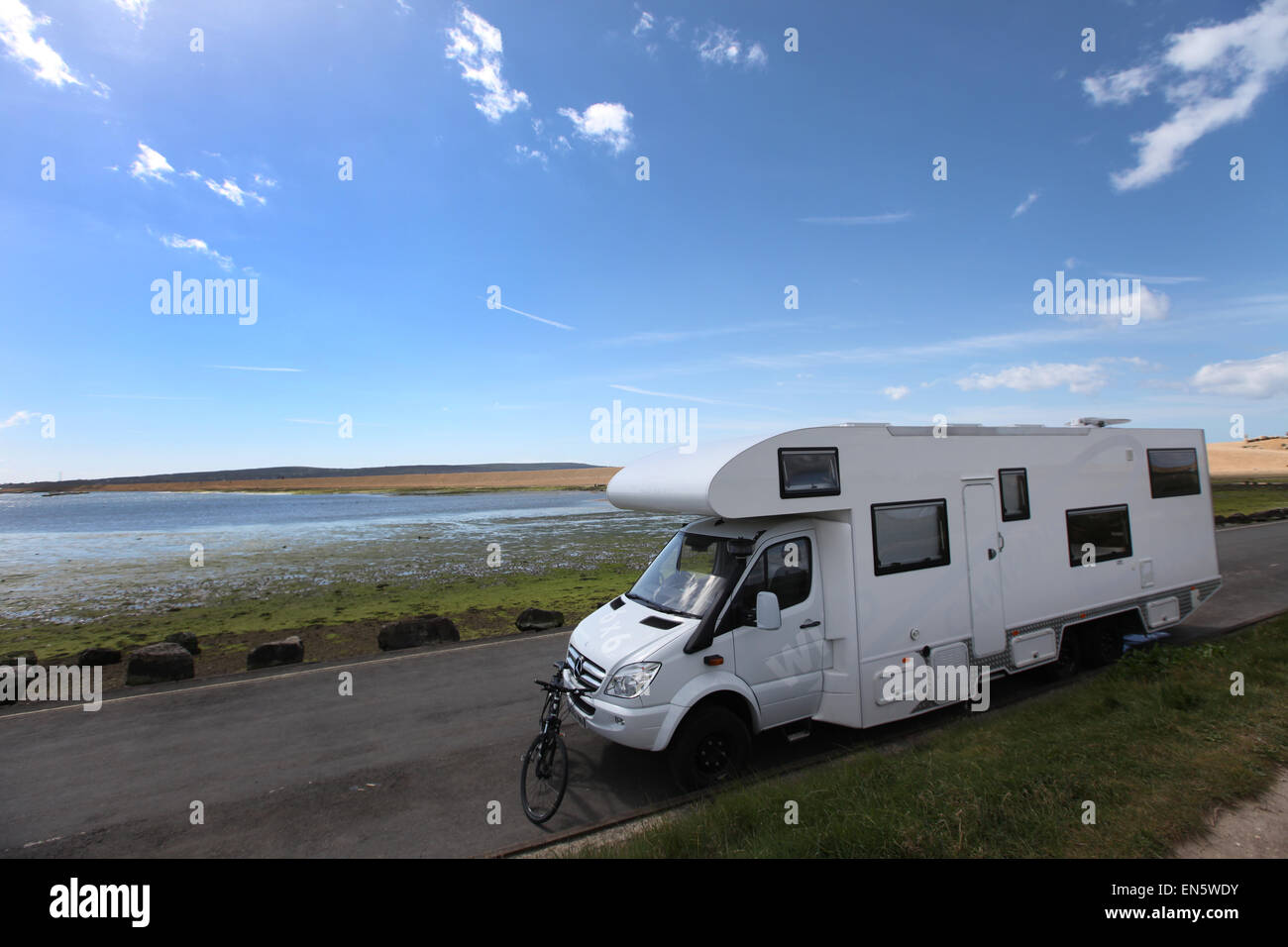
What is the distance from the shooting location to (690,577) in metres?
6.58

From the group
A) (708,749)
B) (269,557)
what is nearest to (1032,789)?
(708,749)

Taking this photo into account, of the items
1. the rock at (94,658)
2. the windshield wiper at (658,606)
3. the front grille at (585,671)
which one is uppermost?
the windshield wiper at (658,606)

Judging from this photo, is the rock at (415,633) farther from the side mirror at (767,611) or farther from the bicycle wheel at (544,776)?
the side mirror at (767,611)

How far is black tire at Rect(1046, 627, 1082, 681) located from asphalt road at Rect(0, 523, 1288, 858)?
46cm

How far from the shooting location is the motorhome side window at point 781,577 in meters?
6.02

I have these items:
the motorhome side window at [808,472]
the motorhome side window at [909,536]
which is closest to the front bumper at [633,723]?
the motorhome side window at [808,472]

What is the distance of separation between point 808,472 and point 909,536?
1538 mm

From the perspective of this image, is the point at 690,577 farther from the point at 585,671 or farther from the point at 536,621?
the point at 536,621

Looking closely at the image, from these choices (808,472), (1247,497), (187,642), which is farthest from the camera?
(1247,497)

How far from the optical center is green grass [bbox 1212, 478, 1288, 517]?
32.3m

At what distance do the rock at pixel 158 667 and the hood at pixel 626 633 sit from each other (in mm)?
7701
